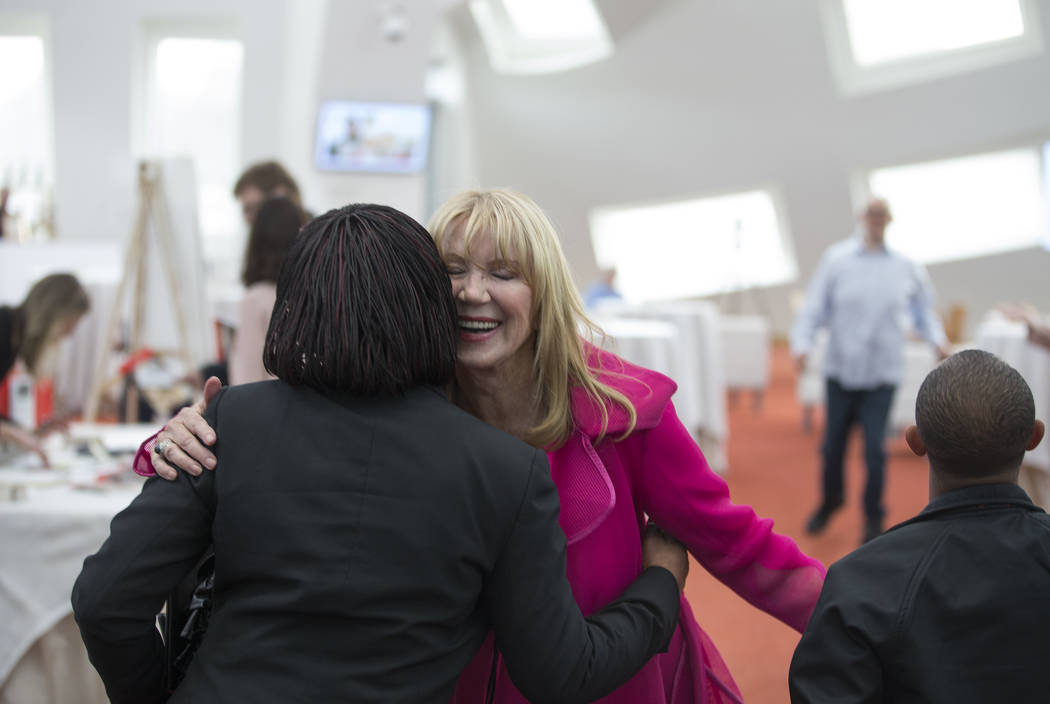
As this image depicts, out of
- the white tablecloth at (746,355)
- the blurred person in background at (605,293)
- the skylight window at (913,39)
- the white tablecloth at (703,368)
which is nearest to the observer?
the white tablecloth at (703,368)

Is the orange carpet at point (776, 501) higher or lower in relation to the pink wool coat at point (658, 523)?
lower

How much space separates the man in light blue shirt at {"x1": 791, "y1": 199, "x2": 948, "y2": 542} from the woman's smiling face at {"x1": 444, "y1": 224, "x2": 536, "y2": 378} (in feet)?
10.7

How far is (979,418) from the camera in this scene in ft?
3.64

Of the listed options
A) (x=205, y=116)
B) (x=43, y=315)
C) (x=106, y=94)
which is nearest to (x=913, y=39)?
(x=205, y=116)

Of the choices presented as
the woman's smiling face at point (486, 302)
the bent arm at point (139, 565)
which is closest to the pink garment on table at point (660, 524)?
the woman's smiling face at point (486, 302)

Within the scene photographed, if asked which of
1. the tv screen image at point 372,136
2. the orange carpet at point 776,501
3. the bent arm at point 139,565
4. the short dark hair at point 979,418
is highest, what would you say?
the tv screen image at point 372,136

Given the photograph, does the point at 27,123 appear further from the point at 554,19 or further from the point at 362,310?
the point at 362,310

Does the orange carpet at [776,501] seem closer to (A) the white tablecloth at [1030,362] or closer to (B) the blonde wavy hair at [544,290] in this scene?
(A) the white tablecloth at [1030,362]

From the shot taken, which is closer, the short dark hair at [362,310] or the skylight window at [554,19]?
the short dark hair at [362,310]

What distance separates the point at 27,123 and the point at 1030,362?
8628 mm

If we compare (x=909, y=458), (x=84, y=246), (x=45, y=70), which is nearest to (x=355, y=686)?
(x=909, y=458)

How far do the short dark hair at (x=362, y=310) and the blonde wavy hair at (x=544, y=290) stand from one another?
0.22 metres

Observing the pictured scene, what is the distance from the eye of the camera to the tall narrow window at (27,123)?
8789mm

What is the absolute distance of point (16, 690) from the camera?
6.38 feet
